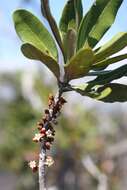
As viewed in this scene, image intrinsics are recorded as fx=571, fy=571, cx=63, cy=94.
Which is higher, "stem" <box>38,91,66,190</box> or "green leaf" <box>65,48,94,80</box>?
"green leaf" <box>65,48,94,80</box>

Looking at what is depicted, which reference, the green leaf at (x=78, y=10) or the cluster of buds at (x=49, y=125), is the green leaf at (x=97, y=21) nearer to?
the green leaf at (x=78, y=10)

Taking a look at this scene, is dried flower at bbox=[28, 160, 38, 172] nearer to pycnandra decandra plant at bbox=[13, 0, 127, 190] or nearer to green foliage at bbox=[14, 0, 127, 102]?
pycnandra decandra plant at bbox=[13, 0, 127, 190]

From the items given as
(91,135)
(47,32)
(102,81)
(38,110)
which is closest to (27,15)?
(47,32)

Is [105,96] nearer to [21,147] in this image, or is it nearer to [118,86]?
[118,86]

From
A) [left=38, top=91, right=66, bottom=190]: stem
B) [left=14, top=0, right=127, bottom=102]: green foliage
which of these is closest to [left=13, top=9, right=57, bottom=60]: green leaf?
[left=14, top=0, right=127, bottom=102]: green foliage


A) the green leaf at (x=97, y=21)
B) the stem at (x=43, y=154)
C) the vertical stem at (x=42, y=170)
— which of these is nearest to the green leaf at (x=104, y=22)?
the green leaf at (x=97, y=21)

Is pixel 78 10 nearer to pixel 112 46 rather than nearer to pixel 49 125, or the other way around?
pixel 112 46

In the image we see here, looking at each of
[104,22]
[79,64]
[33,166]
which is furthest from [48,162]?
[104,22]

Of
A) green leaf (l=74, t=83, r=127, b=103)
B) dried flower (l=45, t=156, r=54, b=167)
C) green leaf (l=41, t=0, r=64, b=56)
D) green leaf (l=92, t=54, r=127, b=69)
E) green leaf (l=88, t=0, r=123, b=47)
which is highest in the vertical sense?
green leaf (l=41, t=0, r=64, b=56)
